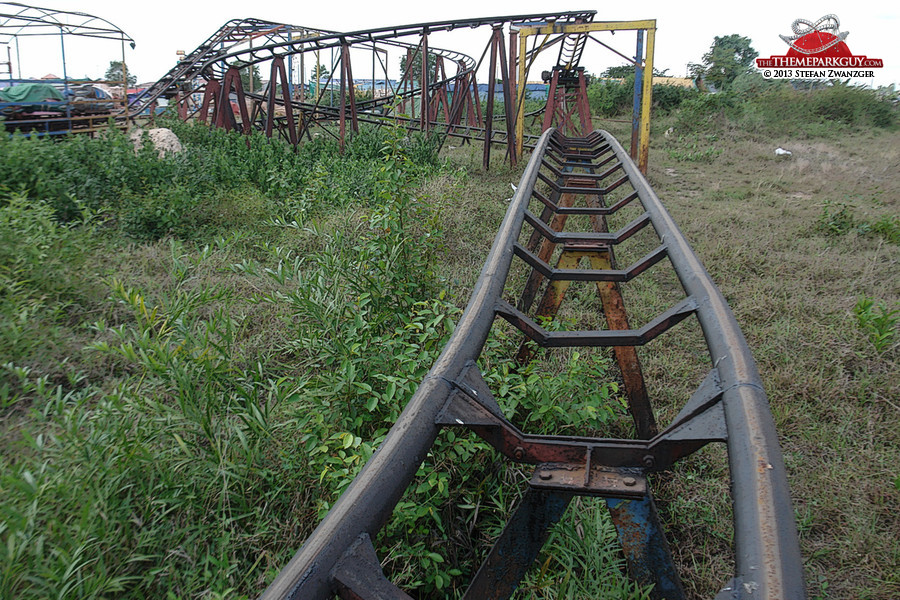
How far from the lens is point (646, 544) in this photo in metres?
1.50

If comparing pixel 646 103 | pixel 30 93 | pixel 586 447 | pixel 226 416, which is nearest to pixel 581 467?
pixel 586 447

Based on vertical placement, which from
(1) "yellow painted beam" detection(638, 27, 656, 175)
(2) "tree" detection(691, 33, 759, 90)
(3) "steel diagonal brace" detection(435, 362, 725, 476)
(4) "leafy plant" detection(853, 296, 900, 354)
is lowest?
(4) "leafy plant" detection(853, 296, 900, 354)

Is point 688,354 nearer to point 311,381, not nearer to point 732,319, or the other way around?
point 732,319

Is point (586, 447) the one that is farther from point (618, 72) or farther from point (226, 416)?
point (618, 72)

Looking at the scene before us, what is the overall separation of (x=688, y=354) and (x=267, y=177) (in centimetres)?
508

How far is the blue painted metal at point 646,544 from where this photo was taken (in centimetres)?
145

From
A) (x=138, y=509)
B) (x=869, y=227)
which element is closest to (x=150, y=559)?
(x=138, y=509)

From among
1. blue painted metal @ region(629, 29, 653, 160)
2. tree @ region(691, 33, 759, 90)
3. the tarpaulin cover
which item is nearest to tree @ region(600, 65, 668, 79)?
tree @ region(691, 33, 759, 90)

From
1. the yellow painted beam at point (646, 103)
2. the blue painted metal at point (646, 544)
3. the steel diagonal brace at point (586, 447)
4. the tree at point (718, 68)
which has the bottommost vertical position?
the blue painted metal at point (646, 544)

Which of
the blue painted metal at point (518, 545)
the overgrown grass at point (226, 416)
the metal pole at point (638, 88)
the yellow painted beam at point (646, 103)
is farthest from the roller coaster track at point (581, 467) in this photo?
the metal pole at point (638, 88)

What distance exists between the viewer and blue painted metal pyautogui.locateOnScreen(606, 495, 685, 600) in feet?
4.76

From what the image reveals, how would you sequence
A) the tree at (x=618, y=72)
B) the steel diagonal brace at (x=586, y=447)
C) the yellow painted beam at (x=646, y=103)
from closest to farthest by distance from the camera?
1. the steel diagonal brace at (x=586, y=447)
2. the yellow painted beam at (x=646, y=103)
3. the tree at (x=618, y=72)

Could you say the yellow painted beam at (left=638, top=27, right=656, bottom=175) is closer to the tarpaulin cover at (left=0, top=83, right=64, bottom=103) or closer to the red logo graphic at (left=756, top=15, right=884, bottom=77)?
the tarpaulin cover at (left=0, top=83, right=64, bottom=103)

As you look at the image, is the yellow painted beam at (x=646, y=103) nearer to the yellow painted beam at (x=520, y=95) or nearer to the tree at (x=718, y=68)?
the yellow painted beam at (x=520, y=95)
